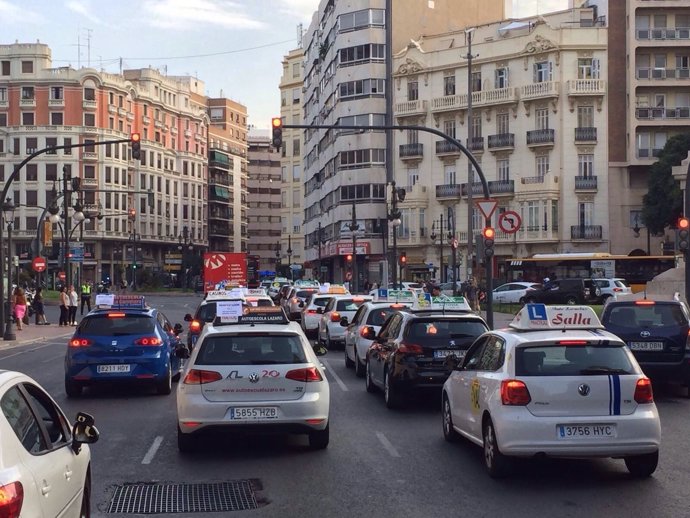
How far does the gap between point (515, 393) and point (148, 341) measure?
8781 mm

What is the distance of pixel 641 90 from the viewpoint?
69.8 metres

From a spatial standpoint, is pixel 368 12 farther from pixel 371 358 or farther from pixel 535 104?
pixel 371 358

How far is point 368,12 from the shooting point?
76.4 meters

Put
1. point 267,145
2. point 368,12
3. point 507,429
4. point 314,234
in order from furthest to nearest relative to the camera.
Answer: point 267,145 → point 314,234 → point 368,12 → point 507,429

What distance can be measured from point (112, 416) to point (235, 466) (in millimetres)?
4525

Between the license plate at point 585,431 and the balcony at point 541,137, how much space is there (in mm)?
62124

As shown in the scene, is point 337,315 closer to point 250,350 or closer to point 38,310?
point 250,350

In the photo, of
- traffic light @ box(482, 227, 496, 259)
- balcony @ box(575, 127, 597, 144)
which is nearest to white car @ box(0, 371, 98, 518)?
traffic light @ box(482, 227, 496, 259)

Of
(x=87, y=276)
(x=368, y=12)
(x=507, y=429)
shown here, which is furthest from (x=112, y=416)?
(x=87, y=276)

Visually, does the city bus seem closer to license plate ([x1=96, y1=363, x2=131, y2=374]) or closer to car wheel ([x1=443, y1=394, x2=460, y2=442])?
license plate ([x1=96, y1=363, x2=131, y2=374])

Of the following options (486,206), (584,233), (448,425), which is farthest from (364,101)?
(448,425)

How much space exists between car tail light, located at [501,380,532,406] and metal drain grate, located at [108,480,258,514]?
2498 mm

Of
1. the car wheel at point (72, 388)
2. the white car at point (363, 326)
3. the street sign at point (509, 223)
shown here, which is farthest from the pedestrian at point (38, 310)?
the car wheel at point (72, 388)

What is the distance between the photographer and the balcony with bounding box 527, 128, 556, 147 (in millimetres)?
69375
